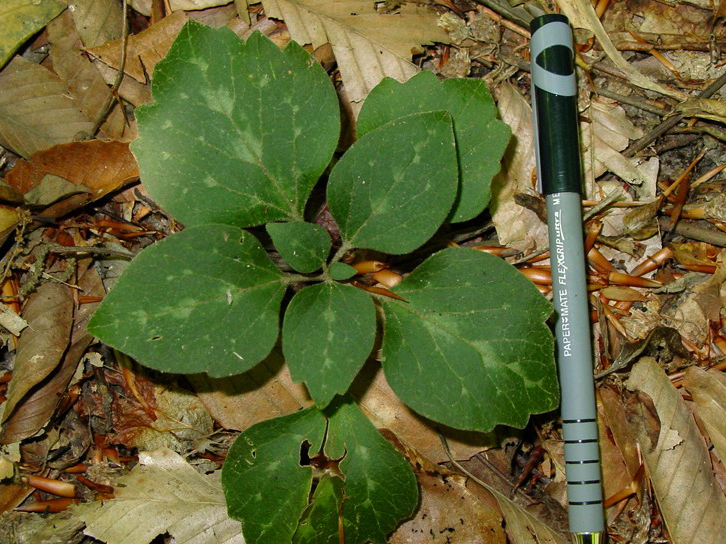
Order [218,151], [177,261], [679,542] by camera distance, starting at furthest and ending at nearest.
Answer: [679,542], [218,151], [177,261]

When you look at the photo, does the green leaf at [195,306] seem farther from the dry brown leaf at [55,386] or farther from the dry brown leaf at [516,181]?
the dry brown leaf at [516,181]

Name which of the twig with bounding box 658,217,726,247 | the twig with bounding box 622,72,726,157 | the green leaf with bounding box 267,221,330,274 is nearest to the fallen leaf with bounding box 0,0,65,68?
the green leaf with bounding box 267,221,330,274

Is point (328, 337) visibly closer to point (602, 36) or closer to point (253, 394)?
point (253, 394)

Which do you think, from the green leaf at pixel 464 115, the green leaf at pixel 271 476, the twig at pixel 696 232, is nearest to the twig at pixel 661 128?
the twig at pixel 696 232

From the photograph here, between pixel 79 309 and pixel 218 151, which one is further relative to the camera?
pixel 79 309

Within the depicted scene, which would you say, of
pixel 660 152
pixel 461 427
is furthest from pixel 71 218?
pixel 660 152

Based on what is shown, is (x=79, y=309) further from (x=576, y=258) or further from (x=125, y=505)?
(x=576, y=258)

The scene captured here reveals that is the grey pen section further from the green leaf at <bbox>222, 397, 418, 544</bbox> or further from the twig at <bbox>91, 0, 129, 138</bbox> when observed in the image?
the twig at <bbox>91, 0, 129, 138</bbox>
